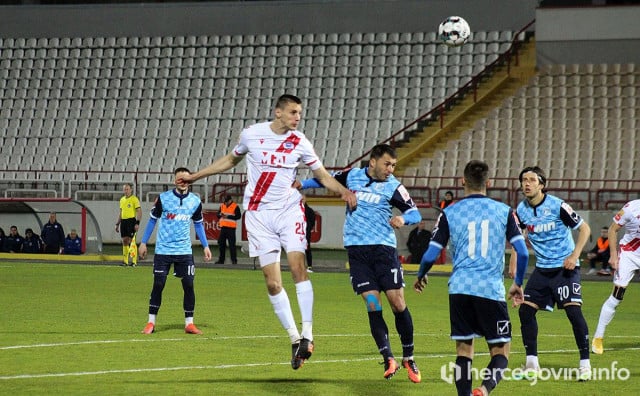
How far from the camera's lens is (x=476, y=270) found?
8273 millimetres

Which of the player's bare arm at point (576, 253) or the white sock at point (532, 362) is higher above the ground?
the player's bare arm at point (576, 253)

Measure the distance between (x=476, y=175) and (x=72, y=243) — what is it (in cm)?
2352

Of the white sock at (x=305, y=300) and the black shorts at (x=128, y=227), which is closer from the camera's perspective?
the white sock at (x=305, y=300)

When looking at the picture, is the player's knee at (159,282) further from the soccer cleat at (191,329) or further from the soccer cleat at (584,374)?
the soccer cleat at (584,374)

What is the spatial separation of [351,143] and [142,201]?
6784mm

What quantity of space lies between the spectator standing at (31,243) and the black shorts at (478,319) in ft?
77.5

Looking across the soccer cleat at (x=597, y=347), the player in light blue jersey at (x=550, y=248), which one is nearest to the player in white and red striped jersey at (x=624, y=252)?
the soccer cleat at (x=597, y=347)

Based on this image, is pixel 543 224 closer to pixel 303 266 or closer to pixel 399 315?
pixel 399 315

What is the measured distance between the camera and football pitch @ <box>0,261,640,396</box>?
9.79 meters

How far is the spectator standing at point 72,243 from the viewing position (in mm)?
30359

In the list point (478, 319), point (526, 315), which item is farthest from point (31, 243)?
point (478, 319)

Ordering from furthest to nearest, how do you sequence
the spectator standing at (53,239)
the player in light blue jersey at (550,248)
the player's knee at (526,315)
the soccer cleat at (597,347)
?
the spectator standing at (53,239) < the soccer cleat at (597,347) < the player in light blue jersey at (550,248) < the player's knee at (526,315)

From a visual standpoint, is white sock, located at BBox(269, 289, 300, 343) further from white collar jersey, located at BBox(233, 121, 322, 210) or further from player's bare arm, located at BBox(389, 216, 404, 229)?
player's bare arm, located at BBox(389, 216, 404, 229)

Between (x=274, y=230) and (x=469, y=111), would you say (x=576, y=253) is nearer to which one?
(x=274, y=230)
